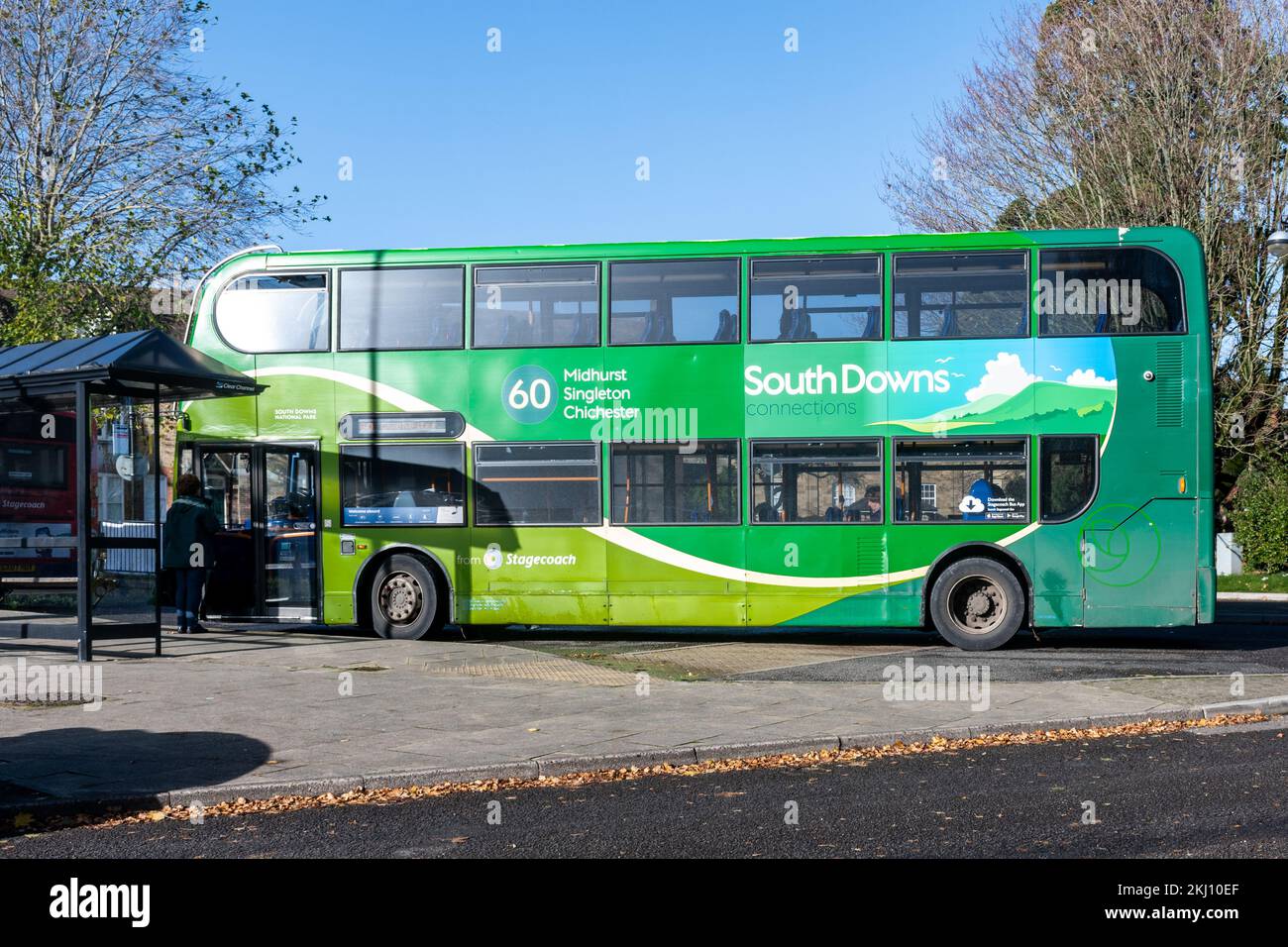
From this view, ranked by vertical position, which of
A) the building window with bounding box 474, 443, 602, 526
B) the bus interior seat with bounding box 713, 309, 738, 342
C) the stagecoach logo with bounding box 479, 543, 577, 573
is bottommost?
the stagecoach logo with bounding box 479, 543, 577, 573

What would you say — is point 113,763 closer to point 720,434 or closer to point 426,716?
point 426,716

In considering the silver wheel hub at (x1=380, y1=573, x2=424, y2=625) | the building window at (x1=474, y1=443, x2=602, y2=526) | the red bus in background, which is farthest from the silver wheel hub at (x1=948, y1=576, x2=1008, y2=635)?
the red bus in background

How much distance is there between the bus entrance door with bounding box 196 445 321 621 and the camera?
1505 cm

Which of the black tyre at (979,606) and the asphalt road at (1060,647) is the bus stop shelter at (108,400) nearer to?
the asphalt road at (1060,647)

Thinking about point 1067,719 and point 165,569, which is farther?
point 165,569

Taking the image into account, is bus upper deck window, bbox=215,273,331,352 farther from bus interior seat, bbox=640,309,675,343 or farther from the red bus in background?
the red bus in background

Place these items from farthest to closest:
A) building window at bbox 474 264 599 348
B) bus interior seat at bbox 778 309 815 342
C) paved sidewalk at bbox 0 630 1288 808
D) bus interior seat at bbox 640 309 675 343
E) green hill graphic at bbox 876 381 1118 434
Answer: building window at bbox 474 264 599 348, bus interior seat at bbox 640 309 675 343, bus interior seat at bbox 778 309 815 342, green hill graphic at bbox 876 381 1118 434, paved sidewalk at bbox 0 630 1288 808

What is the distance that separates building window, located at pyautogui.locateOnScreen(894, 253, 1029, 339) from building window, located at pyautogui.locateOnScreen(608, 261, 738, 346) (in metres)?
1.89

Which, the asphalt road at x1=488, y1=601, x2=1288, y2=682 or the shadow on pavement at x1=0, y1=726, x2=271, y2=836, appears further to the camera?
the asphalt road at x1=488, y1=601, x2=1288, y2=682
